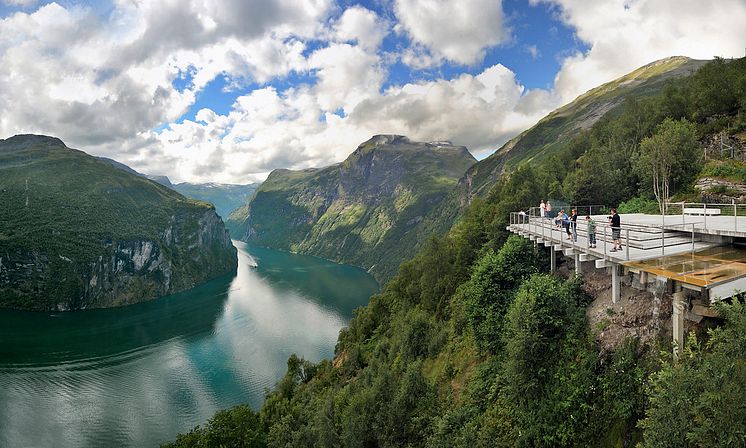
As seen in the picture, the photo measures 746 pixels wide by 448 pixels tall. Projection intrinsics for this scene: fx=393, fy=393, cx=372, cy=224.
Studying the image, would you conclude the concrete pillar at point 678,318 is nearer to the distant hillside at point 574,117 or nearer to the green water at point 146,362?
the green water at point 146,362

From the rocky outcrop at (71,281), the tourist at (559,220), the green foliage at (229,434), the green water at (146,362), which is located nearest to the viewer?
the tourist at (559,220)

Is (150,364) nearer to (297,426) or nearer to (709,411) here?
(297,426)

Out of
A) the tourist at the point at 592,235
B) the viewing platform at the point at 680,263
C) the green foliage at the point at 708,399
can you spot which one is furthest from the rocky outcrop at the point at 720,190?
the green foliage at the point at 708,399

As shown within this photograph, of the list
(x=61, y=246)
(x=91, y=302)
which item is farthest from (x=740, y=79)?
(x=61, y=246)

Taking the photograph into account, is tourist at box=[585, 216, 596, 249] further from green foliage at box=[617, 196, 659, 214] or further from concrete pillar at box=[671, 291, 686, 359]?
green foliage at box=[617, 196, 659, 214]

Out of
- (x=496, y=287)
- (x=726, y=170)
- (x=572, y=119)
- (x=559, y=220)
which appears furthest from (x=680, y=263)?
(x=572, y=119)

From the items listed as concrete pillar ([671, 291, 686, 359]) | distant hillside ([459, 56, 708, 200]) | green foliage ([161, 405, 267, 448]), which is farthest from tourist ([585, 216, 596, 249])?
distant hillside ([459, 56, 708, 200])
